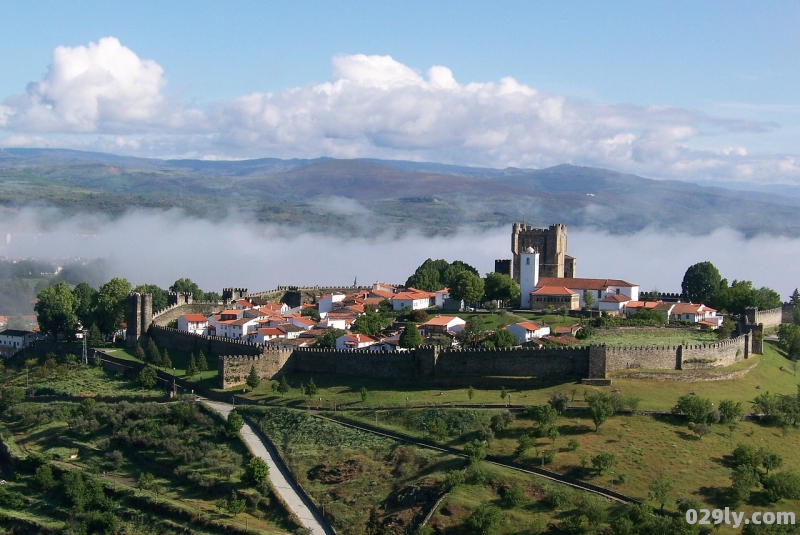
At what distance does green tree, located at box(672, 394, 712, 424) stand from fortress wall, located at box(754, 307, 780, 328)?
30.7 m

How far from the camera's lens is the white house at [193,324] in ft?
267

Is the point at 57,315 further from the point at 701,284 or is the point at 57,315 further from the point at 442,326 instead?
the point at 701,284

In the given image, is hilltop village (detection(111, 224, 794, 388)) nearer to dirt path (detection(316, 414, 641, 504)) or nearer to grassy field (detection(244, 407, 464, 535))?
dirt path (detection(316, 414, 641, 504))

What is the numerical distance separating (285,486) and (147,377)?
20.8 m

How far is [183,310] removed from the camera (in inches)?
3467

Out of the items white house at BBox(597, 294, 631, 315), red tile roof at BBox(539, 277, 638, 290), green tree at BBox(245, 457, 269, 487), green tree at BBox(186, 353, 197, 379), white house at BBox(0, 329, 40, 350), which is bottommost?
green tree at BBox(245, 457, 269, 487)

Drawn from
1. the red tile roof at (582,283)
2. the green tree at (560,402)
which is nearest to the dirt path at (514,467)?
the green tree at (560,402)

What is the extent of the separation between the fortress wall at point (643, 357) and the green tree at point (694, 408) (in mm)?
6635

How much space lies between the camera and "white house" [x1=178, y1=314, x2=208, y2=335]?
3206 inches

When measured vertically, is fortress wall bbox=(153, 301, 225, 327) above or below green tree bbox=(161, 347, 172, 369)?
above

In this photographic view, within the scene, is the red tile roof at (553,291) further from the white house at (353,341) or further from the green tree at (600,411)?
the green tree at (600,411)

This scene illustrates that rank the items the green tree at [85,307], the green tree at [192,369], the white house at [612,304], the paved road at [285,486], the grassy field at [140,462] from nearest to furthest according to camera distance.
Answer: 1. the paved road at [285,486]
2. the grassy field at [140,462]
3. the green tree at [192,369]
4. the white house at [612,304]
5. the green tree at [85,307]

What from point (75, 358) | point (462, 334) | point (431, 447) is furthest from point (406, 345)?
point (75, 358)

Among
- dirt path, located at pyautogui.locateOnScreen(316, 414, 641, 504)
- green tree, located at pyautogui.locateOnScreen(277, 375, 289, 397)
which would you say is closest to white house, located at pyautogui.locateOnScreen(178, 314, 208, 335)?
green tree, located at pyautogui.locateOnScreen(277, 375, 289, 397)
